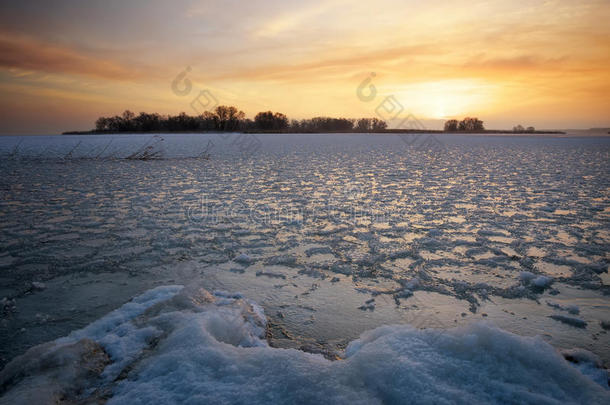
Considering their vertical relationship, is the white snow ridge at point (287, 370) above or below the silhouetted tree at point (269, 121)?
below

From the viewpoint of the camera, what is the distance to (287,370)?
2367 mm

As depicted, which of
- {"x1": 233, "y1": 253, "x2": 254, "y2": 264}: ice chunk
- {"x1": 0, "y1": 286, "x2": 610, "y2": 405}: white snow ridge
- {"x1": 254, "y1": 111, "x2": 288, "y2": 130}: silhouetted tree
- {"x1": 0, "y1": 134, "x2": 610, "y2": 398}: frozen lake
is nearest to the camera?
{"x1": 0, "y1": 286, "x2": 610, "y2": 405}: white snow ridge

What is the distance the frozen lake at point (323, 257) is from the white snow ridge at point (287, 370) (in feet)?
1.56

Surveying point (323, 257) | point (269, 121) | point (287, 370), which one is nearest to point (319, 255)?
point (323, 257)

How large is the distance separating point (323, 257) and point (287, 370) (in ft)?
9.02

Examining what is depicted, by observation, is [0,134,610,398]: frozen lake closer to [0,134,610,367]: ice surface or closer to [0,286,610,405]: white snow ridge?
[0,134,610,367]: ice surface

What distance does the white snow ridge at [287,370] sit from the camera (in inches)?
84.9

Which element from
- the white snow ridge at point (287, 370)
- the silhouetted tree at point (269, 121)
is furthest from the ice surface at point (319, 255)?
the silhouetted tree at point (269, 121)

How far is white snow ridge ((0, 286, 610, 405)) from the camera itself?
2.16 metres

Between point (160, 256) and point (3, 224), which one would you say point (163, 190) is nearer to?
point (3, 224)

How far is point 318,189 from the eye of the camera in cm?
1063

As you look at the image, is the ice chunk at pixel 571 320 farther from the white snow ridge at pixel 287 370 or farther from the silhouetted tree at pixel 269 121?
the silhouetted tree at pixel 269 121

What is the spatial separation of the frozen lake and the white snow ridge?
1.56 ft

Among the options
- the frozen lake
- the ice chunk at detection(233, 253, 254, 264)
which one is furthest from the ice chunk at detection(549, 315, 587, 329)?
the ice chunk at detection(233, 253, 254, 264)
